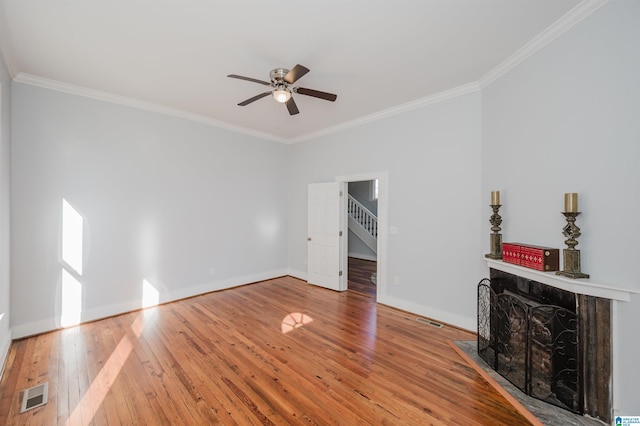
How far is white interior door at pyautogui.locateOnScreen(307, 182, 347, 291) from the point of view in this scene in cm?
484

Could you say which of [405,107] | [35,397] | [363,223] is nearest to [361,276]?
[363,223]

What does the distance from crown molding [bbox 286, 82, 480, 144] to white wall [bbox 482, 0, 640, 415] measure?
0.65 meters

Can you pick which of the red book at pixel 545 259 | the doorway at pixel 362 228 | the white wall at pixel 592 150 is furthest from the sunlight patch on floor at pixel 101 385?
the doorway at pixel 362 228

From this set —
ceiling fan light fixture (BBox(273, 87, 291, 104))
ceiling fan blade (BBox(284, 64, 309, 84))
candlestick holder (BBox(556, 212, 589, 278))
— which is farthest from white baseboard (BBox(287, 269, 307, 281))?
candlestick holder (BBox(556, 212, 589, 278))

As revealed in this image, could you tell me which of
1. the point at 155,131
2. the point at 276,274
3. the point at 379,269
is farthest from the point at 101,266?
the point at 379,269

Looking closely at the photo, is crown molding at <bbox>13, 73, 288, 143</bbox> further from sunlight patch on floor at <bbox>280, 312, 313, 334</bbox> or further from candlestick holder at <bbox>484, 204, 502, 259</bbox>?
candlestick holder at <bbox>484, 204, 502, 259</bbox>

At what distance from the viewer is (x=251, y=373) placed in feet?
7.79

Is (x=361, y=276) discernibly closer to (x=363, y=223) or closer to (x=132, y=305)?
(x=363, y=223)

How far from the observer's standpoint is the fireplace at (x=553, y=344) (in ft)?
5.87

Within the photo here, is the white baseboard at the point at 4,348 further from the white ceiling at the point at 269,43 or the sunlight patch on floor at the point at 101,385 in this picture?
the white ceiling at the point at 269,43

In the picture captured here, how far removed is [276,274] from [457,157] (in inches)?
162

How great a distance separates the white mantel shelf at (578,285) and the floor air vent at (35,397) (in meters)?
4.07

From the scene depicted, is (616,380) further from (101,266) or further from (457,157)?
(101,266)

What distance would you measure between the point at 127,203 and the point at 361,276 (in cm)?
457
